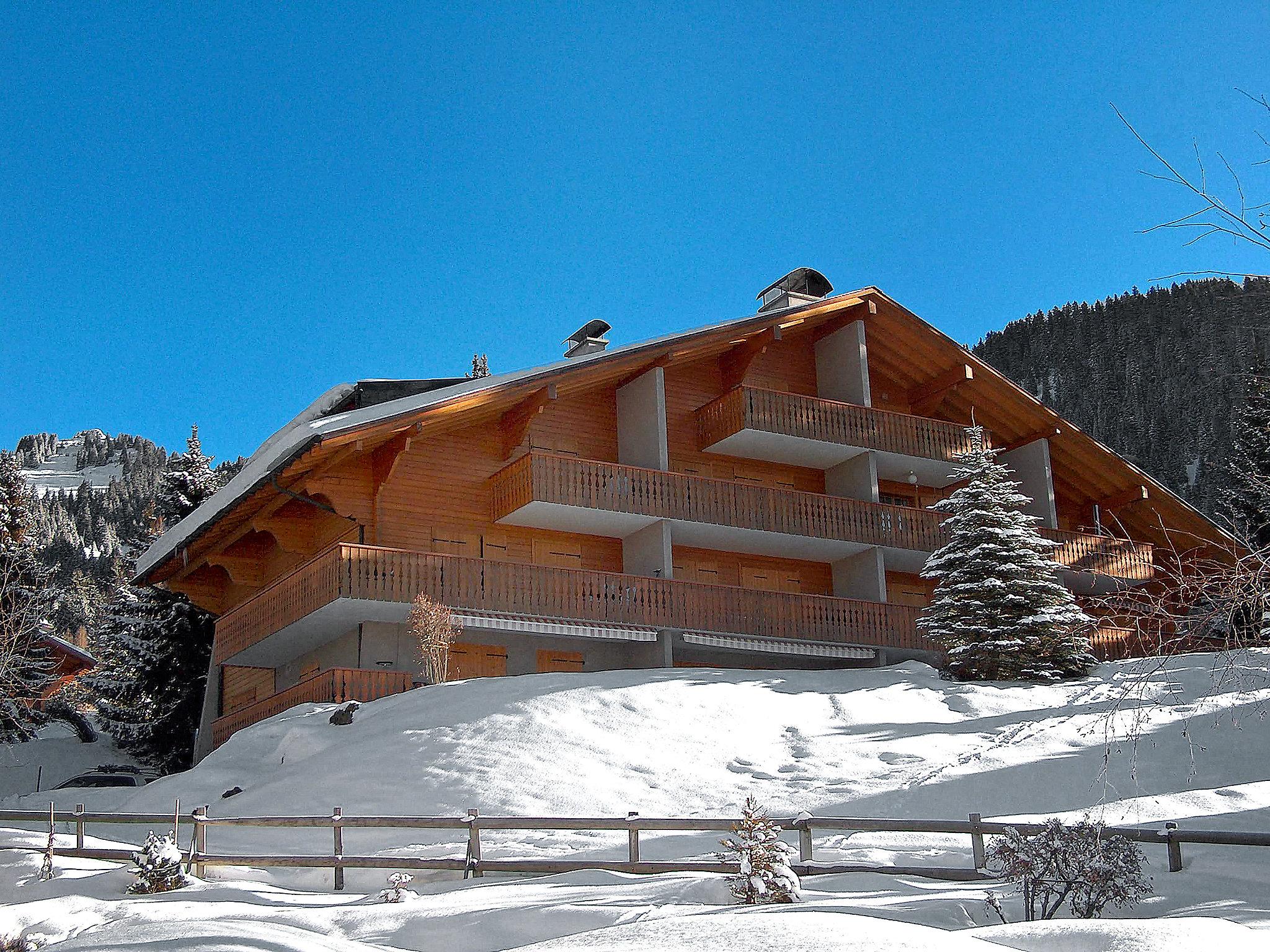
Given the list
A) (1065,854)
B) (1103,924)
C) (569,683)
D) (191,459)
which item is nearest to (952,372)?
(569,683)

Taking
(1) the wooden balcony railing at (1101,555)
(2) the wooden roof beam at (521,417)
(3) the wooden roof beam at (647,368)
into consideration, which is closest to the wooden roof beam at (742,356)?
(3) the wooden roof beam at (647,368)

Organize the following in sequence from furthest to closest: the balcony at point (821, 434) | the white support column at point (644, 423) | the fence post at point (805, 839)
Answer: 1. the balcony at point (821, 434)
2. the white support column at point (644, 423)
3. the fence post at point (805, 839)

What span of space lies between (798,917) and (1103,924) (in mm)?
2001

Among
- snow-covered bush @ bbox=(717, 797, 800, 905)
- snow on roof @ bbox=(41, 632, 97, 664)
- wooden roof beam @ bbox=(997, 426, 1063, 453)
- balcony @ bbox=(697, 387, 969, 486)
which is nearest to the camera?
snow-covered bush @ bbox=(717, 797, 800, 905)

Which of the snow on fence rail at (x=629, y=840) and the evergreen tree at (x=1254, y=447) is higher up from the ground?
the evergreen tree at (x=1254, y=447)

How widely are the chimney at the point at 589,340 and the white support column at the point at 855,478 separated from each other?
→ 6.38m

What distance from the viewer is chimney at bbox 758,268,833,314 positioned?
33906 millimetres

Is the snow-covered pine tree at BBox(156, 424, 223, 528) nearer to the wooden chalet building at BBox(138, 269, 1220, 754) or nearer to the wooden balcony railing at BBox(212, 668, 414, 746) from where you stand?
the wooden chalet building at BBox(138, 269, 1220, 754)

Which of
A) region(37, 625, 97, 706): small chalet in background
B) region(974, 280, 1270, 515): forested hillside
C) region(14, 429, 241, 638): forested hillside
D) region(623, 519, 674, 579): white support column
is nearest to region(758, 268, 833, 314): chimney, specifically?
region(623, 519, 674, 579): white support column

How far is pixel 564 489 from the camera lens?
27.0 meters

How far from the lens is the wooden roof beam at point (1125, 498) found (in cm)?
3444

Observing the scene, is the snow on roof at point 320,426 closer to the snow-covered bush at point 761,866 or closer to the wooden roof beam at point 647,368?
the wooden roof beam at point 647,368

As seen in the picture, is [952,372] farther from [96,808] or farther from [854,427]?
[96,808]

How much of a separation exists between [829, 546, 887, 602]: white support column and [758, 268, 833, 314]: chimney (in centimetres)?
684
